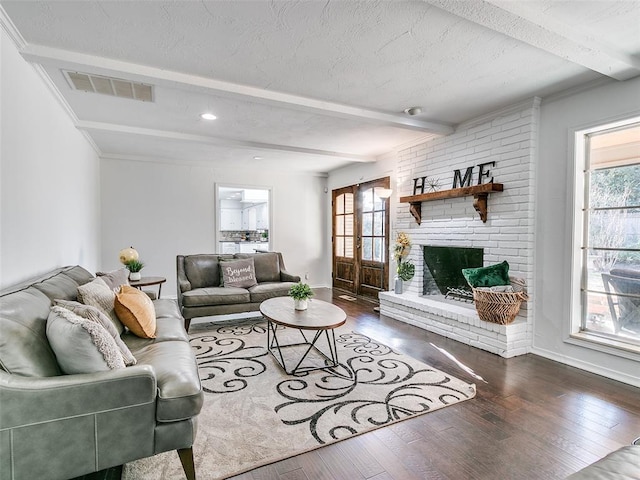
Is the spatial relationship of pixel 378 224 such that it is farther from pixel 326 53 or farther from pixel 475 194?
pixel 326 53

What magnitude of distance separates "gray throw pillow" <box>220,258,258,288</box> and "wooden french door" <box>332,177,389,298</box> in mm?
2153

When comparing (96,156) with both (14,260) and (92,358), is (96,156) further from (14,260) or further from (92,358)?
(92,358)

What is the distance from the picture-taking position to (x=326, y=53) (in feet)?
7.59

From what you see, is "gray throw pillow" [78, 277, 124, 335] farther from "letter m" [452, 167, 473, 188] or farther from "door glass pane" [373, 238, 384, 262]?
"door glass pane" [373, 238, 384, 262]

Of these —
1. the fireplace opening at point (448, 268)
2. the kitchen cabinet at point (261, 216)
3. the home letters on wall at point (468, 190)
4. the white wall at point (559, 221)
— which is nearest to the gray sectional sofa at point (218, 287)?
the fireplace opening at point (448, 268)

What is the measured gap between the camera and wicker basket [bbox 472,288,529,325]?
3.11m

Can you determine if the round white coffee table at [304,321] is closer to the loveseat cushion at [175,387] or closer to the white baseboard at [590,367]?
the loveseat cushion at [175,387]

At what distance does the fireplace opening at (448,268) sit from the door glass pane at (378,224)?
1.16m

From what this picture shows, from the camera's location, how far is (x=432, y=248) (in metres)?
4.40

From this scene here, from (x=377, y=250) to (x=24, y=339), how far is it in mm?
4821

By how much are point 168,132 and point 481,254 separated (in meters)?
4.01

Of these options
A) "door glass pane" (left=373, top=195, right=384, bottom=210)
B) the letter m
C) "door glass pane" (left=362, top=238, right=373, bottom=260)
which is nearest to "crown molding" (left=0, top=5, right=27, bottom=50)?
the letter m

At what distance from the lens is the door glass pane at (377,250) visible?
558 centimetres

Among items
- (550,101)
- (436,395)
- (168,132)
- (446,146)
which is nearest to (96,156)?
(168,132)
